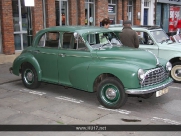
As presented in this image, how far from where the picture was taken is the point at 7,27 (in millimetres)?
11180

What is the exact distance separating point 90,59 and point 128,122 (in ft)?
6.19

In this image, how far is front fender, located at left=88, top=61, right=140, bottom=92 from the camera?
5.57m

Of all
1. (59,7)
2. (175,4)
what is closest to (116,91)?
(59,7)

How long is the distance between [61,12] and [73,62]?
8006mm

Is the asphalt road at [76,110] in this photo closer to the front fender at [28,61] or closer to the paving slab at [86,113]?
the paving slab at [86,113]

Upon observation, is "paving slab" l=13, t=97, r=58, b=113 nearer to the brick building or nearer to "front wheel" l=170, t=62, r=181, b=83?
"front wheel" l=170, t=62, r=181, b=83

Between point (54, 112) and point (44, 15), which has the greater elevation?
point (44, 15)

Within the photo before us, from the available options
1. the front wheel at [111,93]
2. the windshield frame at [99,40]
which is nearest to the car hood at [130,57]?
the windshield frame at [99,40]

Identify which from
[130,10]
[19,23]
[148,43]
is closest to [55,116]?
[148,43]

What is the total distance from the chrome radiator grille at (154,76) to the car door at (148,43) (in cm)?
267

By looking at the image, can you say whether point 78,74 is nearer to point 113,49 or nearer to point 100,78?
point 100,78

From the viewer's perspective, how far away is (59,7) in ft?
45.2

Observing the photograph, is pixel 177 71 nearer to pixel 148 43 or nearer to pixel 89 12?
pixel 148 43

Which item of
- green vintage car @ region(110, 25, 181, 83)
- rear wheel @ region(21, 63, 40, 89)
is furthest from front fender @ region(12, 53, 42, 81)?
green vintage car @ region(110, 25, 181, 83)
